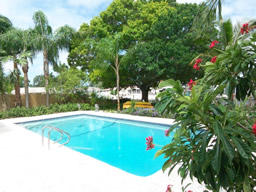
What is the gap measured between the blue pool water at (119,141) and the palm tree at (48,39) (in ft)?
20.0

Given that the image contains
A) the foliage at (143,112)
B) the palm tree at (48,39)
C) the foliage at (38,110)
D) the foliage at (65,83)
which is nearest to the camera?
the foliage at (143,112)

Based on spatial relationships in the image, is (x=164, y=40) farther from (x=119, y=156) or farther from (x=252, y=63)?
(x=252, y=63)

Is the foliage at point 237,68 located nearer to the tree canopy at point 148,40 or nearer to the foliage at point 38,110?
the tree canopy at point 148,40

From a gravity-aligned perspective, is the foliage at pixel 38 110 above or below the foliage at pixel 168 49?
below

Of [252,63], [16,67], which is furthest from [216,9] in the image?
[16,67]

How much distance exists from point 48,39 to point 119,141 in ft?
37.9

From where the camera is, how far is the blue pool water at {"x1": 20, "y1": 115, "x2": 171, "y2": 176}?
547 cm

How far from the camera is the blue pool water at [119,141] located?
5469 mm

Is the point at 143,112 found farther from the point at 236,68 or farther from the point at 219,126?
the point at 219,126

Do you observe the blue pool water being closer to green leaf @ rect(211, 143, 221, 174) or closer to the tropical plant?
the tropical plant

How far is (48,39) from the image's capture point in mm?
14242

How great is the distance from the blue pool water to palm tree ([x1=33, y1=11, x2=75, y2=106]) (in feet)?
20.0

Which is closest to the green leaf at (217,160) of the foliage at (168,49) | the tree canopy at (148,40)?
the tree canopy at (148,40)

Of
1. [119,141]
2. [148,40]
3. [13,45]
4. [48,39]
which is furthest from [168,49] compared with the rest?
[13,45]
